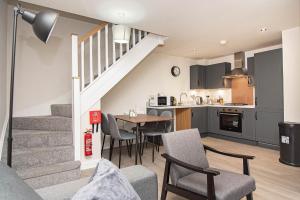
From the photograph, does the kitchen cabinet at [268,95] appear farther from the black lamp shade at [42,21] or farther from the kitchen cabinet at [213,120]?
the black lamp shade at [42,21]

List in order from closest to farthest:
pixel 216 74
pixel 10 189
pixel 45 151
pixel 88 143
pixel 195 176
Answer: pixel 10 189 → pixel 195 176 → pixel 45 151 → pixel 88 143 → pixel 216 74

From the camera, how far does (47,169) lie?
2510 mm

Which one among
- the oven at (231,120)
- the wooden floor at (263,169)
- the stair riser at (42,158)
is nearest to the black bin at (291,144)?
the wooden floor at (263,169)

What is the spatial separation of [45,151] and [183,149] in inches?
74.0

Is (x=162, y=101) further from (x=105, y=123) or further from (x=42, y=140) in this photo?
(x=42, y=140)

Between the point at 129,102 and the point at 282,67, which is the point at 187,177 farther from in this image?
the point at 282,67

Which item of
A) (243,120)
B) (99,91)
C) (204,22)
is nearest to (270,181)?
(243,120)

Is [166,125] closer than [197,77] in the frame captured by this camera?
Yes

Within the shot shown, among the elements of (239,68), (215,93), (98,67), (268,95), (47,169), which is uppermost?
(239,68)

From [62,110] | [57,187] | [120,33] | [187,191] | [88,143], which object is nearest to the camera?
[57,187]

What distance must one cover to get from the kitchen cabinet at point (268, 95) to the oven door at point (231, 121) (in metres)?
0.45

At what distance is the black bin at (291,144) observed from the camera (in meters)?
3.28

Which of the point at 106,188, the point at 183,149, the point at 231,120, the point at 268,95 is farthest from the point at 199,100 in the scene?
the point at 106,188

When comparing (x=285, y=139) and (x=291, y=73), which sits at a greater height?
(x=291, y=73)
